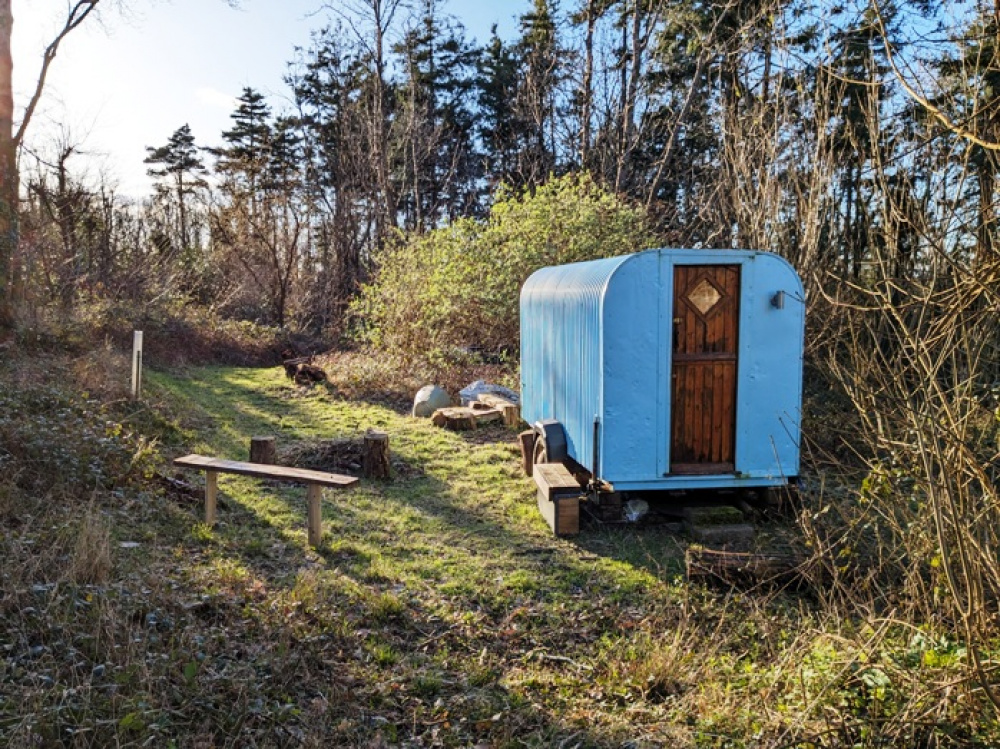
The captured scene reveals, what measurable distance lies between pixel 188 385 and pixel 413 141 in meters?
13.9

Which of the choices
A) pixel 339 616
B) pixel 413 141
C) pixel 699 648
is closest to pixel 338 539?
pixel 339 616

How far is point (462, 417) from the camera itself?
11.8 meters

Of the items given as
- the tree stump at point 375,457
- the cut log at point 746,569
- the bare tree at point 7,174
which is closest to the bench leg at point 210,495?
the tree stump at point 375,457

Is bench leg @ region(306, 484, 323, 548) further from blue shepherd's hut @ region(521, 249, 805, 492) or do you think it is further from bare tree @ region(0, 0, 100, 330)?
bare tree @ region(0, 0, 100, 330)

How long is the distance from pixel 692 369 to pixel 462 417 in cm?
542

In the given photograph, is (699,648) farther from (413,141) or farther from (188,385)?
(413,141)

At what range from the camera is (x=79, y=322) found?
14.6 metres

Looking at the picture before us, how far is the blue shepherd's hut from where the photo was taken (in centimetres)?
680

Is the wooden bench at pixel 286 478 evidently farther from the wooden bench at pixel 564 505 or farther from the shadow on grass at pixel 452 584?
the wooden bench at pixel 564 505

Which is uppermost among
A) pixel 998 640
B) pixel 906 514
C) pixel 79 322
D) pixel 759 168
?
pixel 759 168

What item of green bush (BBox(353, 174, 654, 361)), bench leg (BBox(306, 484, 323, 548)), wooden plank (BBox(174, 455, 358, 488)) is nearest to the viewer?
wooden plank (BBox(174, 455, 358, 488))

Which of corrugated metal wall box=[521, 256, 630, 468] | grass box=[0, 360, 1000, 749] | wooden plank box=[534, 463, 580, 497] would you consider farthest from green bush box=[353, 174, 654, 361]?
grass box=[0, 360, 1000, 749]

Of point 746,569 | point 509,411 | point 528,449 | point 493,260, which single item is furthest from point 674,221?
point 746,569

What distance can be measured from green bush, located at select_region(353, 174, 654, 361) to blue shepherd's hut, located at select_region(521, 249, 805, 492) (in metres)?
7.12
